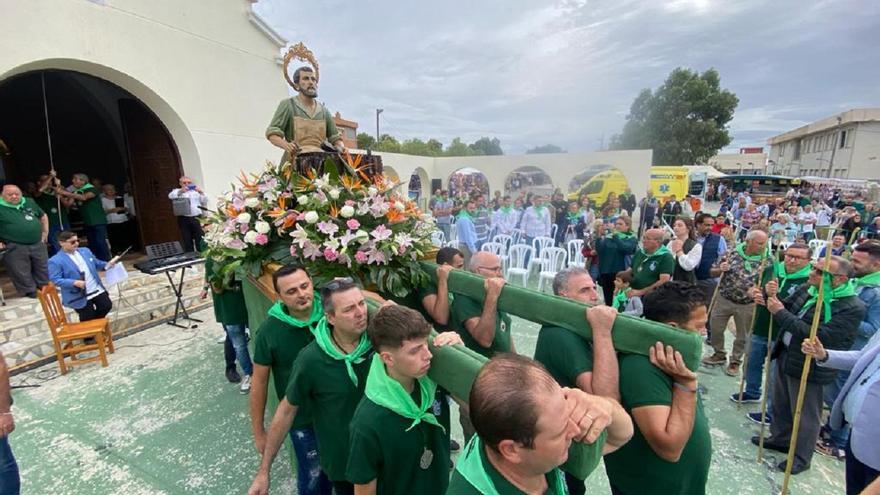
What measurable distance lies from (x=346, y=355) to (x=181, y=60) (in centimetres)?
812

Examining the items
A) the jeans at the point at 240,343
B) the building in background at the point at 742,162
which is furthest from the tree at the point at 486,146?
the jeans at the point at 240,343

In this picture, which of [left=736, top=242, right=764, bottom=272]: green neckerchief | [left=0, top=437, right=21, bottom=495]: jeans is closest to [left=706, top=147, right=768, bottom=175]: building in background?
[left=736, top=242, right=764, bottom=272]: green neckerchief

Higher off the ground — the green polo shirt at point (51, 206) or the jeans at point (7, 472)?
the green polo shirt at point (51, 206)

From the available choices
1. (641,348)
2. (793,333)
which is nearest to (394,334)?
(641,348)

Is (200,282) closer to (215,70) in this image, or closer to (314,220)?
(215,70)

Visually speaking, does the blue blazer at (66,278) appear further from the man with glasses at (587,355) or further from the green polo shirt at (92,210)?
the man with glasses at (587,355)

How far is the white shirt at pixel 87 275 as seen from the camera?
17.1ft

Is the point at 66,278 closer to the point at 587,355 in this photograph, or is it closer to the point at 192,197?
the point at 192,197

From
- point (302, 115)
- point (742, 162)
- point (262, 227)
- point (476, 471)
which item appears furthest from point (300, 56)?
point (742, 162)

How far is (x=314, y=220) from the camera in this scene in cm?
286

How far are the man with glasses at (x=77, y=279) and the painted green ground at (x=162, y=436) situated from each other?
73 centimetres

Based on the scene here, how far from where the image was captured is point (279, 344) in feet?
8.13

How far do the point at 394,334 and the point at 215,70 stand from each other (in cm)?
888

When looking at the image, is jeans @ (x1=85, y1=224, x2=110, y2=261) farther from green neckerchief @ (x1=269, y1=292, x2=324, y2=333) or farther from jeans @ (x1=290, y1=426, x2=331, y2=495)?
jeans @ (x1=290, y1=426, x2=331, y2=495)
